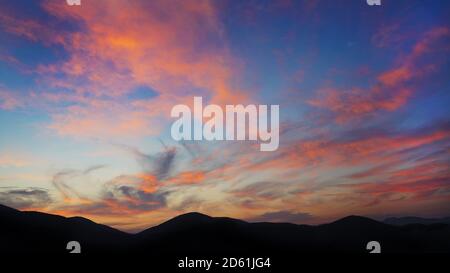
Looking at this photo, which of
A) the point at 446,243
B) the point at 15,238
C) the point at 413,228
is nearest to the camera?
the point at 446,243
